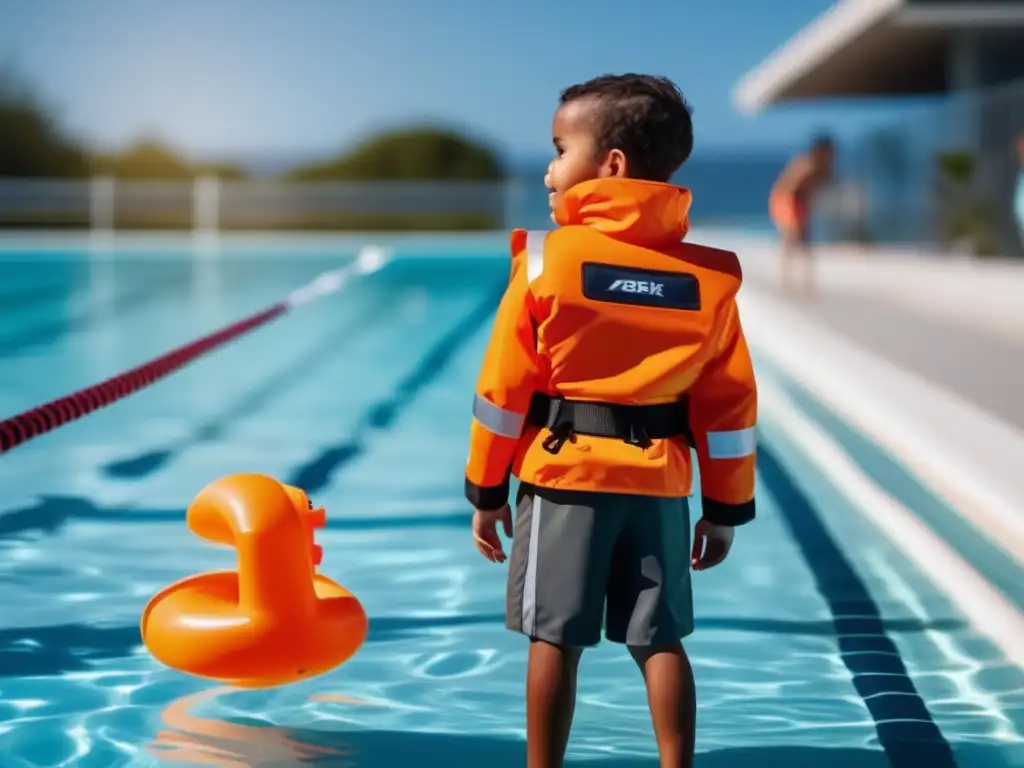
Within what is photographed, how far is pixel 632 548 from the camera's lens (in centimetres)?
258

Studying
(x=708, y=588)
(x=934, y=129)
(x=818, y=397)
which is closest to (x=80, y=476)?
(x=708, y=588)

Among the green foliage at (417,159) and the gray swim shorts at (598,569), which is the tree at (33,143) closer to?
the green foliage at (417,159)

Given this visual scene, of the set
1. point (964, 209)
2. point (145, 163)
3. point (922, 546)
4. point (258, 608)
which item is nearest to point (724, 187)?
point (964, 209)

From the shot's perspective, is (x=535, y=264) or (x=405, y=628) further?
(x=405, y=628)

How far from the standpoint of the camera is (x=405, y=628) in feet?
13.6

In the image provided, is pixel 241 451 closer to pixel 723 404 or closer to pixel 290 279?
pixel 723 404

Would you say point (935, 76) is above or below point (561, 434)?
above

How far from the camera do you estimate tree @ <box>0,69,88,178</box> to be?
43.8m

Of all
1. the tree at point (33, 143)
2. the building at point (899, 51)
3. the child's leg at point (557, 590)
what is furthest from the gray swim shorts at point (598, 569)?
the tree at point (33, 143)

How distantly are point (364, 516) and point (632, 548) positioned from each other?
3.25 meters

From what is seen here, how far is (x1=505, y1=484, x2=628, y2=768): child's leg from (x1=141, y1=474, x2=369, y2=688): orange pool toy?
0.62 meters

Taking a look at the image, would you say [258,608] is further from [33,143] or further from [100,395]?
[33,143]

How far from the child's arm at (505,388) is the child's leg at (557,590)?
0.33 ft

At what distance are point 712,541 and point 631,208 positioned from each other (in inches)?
23.4
